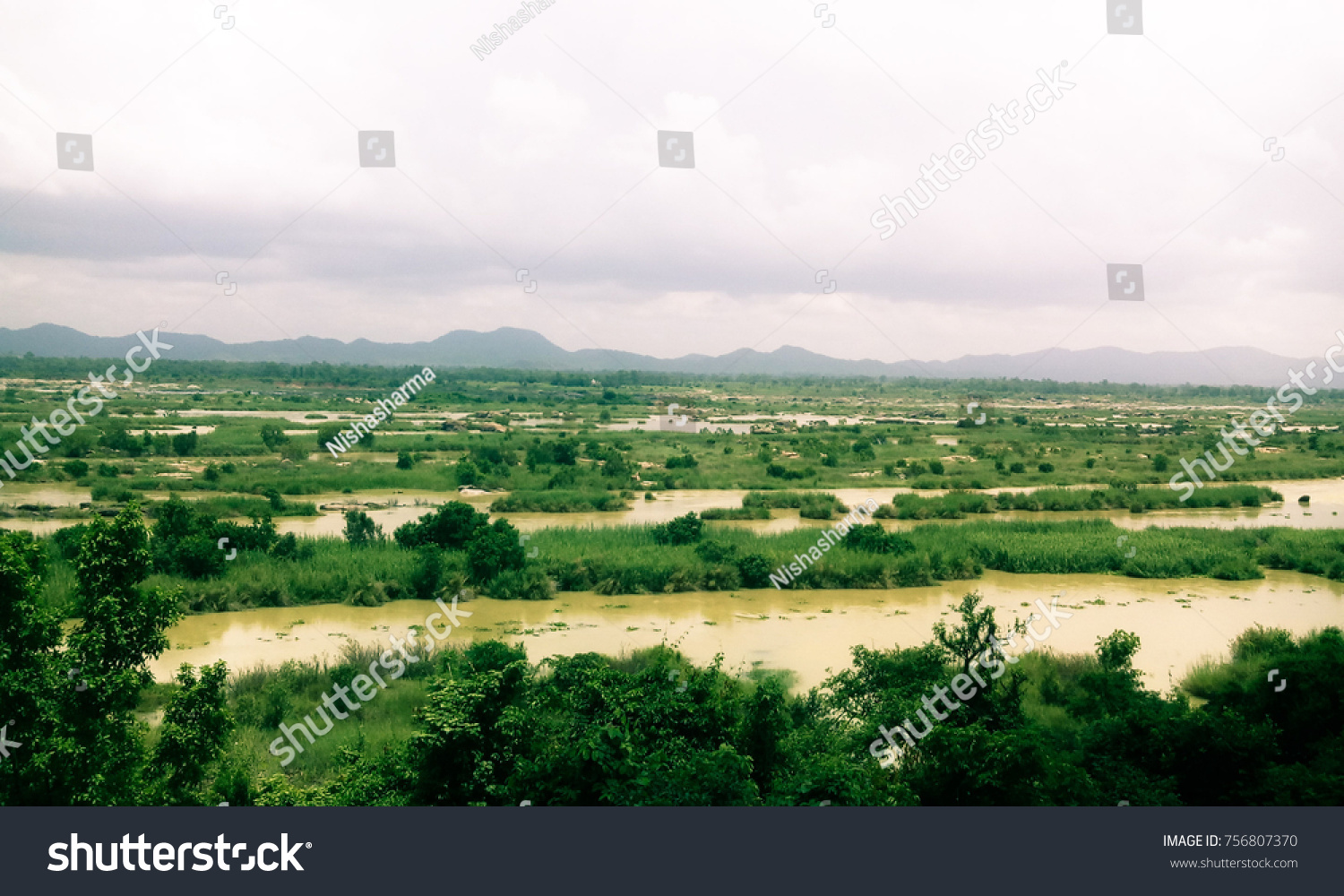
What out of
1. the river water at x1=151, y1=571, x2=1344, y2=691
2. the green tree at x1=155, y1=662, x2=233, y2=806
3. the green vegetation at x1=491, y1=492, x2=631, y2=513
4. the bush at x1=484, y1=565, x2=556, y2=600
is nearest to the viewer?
the green tree at x1=155, y1=662, x2=233, y2=806

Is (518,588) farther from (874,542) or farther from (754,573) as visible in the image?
(874,542)

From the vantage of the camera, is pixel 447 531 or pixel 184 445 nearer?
pixel 447 531

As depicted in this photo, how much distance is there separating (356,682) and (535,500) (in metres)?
18.5

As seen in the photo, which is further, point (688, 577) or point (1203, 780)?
point (688, 577)

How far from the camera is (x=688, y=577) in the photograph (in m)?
19.5

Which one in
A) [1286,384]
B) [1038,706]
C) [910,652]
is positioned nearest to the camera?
[910,652]

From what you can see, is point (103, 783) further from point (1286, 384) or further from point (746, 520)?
point (746, 520)

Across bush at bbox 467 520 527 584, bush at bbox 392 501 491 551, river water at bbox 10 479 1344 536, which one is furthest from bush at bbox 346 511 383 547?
bush at bbox 467 520 527 584

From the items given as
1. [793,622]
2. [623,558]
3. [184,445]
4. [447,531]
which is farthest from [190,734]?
[184,445]

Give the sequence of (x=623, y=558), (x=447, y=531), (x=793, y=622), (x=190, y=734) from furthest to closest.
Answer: (x=447, y=531), (x=623, y=558), (x=793, y=622), (x=190, y=734)

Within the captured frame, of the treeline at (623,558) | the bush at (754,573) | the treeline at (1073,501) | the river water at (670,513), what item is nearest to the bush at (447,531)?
the treeline at (623,558)

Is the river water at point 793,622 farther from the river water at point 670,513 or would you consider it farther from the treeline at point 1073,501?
the treeline at point 1073,501

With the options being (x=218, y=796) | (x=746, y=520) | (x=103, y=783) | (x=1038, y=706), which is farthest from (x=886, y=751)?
(x=746, y=520)

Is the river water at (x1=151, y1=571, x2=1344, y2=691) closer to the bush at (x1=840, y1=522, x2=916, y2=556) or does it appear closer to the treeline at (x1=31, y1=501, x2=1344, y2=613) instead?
the treeline at (x1=31, y1=501, x2=1344, y2=613)
